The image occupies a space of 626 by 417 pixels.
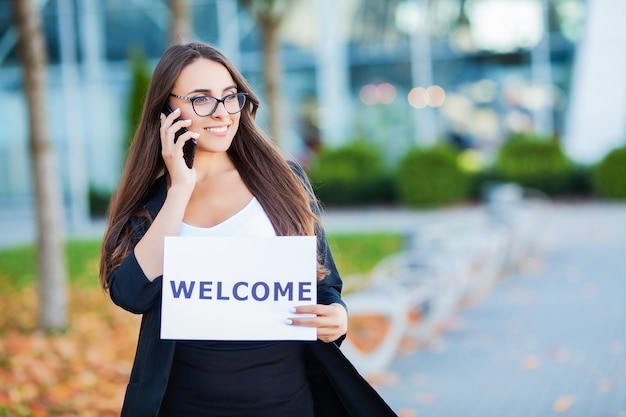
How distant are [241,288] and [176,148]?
422 millimetres

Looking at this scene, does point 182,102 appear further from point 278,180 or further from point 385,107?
point 385,107

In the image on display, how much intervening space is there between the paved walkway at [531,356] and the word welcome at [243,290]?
3426mm

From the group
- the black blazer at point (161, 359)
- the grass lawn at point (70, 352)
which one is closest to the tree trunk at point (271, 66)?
the grass lawn at point (70, 352)

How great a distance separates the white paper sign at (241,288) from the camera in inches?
88.0

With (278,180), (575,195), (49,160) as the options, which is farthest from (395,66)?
(278,180)

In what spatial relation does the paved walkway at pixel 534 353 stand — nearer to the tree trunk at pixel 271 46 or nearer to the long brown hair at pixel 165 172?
the long brown hair at pixel 165 172

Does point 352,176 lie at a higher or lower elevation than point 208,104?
higher

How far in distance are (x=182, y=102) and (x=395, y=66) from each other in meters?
21.2

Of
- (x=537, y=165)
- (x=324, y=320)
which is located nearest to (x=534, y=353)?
(x=324, y=320)

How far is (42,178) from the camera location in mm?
7457

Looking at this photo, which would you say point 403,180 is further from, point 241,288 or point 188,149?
point 241,288

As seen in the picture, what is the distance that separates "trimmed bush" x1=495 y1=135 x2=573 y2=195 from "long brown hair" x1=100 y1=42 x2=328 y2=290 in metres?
17.1

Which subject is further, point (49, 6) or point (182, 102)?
point (49, 6)

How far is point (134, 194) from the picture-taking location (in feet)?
8.00
